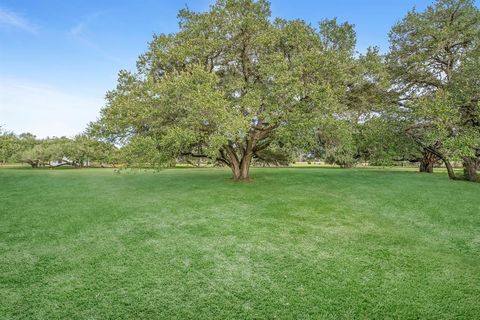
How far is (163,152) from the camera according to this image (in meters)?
17.7

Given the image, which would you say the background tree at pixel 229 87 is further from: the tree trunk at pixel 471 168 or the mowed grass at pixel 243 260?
the tree trunk at pixel 471 168

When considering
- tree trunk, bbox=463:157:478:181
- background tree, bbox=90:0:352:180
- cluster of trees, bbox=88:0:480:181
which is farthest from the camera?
tree trunk, bbox=463:157:478:181

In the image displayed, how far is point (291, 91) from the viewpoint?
16.2 metres

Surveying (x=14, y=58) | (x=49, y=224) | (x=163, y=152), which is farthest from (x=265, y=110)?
(x=14, y=58)

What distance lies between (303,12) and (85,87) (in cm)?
2005

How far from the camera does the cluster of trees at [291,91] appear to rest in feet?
53.3

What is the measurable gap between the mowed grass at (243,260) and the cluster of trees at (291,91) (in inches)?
201

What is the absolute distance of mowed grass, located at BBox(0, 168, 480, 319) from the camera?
197 inches

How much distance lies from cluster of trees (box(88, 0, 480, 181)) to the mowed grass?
5.12m

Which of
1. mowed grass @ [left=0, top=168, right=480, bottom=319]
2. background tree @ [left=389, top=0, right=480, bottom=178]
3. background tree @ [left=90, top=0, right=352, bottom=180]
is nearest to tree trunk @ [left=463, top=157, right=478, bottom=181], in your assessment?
background tree @ [left=389, top=0, right=480, bottom=178]

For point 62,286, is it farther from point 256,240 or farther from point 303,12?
point 303,12

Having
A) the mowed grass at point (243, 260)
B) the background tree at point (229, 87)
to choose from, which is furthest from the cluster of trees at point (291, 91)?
the mowed grass at point (243, 260)

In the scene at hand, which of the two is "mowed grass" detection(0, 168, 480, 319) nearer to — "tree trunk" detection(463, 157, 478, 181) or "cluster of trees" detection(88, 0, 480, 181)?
"cluster of trees" detection(88, 0, 480, 181)

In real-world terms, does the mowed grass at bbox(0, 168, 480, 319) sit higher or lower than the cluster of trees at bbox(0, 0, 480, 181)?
lower
